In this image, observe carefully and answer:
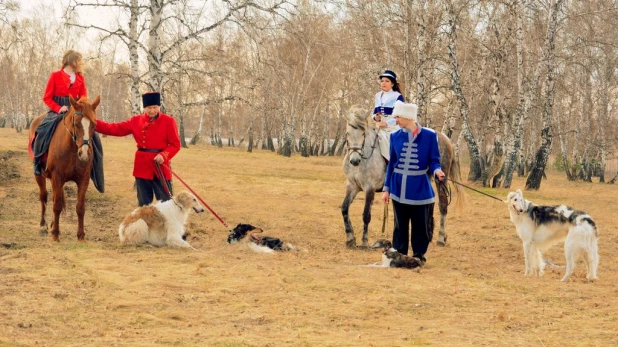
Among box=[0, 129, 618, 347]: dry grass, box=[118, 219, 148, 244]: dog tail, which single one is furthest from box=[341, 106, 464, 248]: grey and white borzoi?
box=[118, 219, 148, 244]: dog tail

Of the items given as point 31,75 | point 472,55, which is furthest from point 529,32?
point 31,75

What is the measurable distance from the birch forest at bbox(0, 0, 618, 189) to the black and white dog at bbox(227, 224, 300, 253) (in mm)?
6593

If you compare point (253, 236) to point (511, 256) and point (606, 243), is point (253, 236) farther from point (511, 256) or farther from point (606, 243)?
point (606, 243)

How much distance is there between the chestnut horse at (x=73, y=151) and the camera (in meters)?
10.5

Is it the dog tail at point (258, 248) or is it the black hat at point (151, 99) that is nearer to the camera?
the dog tail at point (258, 248)

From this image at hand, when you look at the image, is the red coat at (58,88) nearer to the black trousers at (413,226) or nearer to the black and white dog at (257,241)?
the black and white dog at (257,241)

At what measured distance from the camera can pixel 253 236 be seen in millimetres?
11516

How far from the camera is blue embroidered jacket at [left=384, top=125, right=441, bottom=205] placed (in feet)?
31.3

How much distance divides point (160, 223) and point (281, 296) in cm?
385

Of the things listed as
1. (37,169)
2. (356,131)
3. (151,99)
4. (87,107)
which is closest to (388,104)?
(356,131)

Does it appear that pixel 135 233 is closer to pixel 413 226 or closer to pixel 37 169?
pixel 37 169

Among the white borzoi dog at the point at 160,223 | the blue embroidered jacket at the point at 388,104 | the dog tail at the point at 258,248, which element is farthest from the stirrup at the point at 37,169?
the blue embroidered jacket at the point at 388,104

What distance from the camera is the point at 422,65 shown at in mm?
29688

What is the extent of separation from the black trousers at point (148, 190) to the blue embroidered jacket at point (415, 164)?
13.9ft
